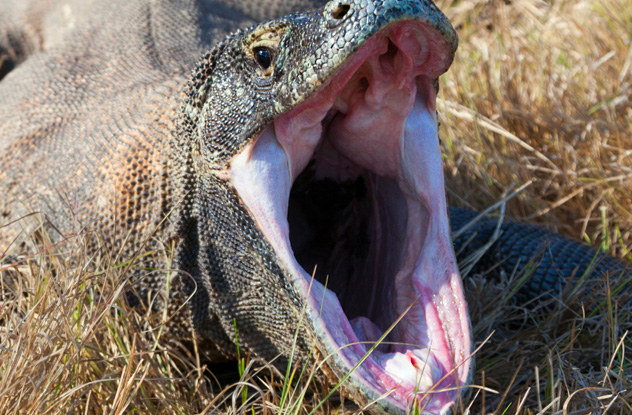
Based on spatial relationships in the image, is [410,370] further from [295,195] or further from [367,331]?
[295,195]

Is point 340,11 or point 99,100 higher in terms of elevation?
point 340,11

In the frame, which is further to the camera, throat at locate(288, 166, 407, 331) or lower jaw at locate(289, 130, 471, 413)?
throat at locate(288, 166, 407, 331)

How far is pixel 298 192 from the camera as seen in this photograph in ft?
8.45

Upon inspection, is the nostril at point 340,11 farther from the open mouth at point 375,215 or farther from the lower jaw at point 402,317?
the lower jaw at point 402,317

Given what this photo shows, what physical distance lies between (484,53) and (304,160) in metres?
2.59

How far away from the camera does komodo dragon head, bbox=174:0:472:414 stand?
1.91 meters

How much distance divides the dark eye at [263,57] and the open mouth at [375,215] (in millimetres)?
140

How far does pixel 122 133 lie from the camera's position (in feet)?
9.02

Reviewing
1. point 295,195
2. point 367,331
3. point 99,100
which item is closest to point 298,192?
point 295,195

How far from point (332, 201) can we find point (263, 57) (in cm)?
63

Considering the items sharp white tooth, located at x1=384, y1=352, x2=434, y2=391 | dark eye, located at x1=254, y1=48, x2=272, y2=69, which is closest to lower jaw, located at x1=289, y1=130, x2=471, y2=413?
sharp white tooth, located at x1=384, y1=352, x2=434, y2=391

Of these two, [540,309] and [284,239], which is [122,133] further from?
[540,309]

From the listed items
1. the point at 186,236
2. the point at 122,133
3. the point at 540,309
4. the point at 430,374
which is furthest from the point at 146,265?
the point at 540,309

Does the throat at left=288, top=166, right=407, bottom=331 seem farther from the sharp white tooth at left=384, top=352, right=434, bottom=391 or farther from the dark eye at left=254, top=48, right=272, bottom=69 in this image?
the dark eye at left=254, top=48, right=272, bottom=69
